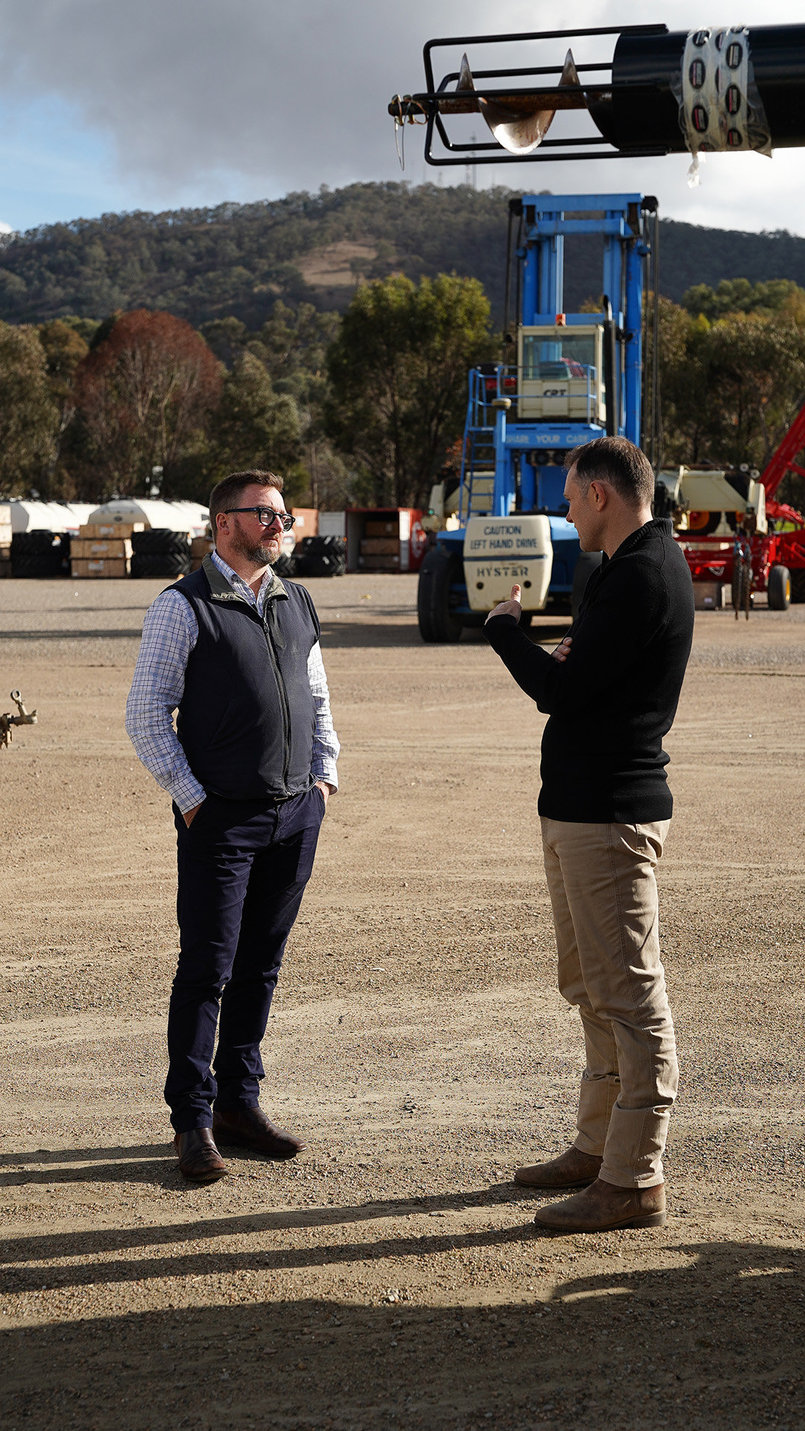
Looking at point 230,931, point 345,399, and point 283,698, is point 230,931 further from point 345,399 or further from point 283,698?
point 345,399

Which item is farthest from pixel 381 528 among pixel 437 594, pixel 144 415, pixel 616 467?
pixel 616 467

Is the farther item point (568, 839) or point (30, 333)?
point (30, 333)

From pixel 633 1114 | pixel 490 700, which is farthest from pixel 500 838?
pixel 490 700

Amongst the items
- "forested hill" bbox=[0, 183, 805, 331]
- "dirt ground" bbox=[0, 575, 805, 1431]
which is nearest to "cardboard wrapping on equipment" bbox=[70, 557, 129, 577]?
"dirt ground" bbox=[0, 575, 805, 1431]

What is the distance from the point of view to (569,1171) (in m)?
4.31

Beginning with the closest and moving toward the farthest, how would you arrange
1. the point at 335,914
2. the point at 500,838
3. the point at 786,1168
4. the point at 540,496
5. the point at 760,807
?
the point at 786,1168, the point at 335,914, the point at 500,838, the point at 760,807, the point at 540,496

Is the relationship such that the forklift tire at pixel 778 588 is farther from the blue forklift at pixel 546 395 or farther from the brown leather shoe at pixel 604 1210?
the brown leather shoe at pixel 604 1210

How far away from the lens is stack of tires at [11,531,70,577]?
167 feet

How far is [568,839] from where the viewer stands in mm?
3959

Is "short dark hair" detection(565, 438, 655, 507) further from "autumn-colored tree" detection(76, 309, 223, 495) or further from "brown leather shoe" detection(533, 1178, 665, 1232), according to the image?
"autumn-colored tree" detection(76, 309, 223, 495)

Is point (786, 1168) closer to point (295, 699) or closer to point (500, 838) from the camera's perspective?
point (295, 699)

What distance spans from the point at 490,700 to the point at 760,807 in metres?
5.82

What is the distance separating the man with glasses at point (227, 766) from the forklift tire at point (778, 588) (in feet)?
82.1

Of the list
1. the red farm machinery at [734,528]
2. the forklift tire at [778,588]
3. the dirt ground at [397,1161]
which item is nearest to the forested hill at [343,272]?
the red farm machinery at [734,528]
